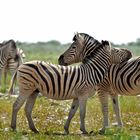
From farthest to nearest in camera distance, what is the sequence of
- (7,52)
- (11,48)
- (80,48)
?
(11,48), (7,52), (80,48)

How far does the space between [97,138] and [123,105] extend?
6.27m

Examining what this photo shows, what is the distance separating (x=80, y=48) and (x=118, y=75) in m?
1.22

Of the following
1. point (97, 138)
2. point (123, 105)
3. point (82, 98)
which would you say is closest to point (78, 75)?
point (82, 98)

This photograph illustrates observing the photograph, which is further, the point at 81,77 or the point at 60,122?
the point at 60,122

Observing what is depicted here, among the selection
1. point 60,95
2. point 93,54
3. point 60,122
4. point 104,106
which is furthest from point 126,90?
point 60,95

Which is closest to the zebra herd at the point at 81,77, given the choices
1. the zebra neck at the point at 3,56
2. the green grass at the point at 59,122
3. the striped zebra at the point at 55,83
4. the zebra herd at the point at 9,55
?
the striped zebra at the point at 55,83

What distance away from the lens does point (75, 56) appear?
1320 centimetres

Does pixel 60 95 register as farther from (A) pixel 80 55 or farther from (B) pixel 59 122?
(B) pixel 59 122

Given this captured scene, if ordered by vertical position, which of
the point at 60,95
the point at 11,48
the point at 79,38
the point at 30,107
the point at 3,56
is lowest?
the point at 30,107

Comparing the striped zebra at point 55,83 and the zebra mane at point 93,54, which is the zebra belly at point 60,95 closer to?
the striped zebra at point 55,83

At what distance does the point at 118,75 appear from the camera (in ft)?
44.0

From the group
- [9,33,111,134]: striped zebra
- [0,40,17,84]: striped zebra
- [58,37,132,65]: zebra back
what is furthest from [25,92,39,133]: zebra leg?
[0,40,17,84]: striped zebra

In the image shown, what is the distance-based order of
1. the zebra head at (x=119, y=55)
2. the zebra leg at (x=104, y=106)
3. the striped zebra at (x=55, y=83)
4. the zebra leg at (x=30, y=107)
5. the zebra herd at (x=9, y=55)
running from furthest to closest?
the zebra herd at (x=9, y=55) < the zebra head at (x=119, y=55) < the zebra leg at (x=104, y=106) < the zebra leg at (x=30, y=107) < the striped zebra at (x=55, y=83)

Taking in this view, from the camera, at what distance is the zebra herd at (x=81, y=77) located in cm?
1191
